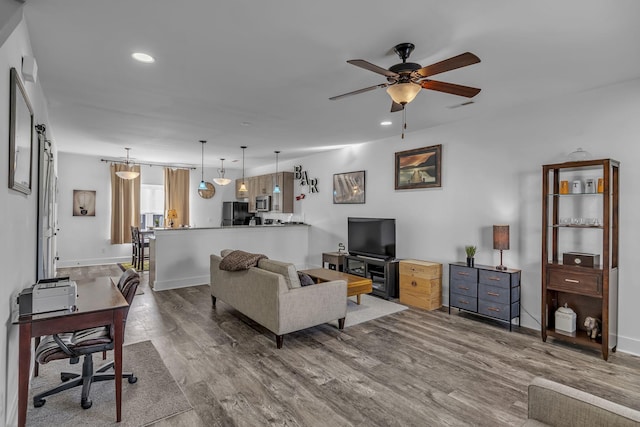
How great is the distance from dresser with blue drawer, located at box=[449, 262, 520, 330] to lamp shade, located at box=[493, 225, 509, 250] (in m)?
0.29

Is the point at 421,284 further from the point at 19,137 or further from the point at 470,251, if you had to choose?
the point at 19,137

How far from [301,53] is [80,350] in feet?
8.88

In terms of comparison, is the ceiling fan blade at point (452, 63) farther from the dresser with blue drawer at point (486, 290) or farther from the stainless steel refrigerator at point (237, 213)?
the stainless steel refrigerator at point (237, 213)

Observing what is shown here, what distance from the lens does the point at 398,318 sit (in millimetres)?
4504

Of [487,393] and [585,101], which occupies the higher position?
[585,101]

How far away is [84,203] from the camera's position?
813cm

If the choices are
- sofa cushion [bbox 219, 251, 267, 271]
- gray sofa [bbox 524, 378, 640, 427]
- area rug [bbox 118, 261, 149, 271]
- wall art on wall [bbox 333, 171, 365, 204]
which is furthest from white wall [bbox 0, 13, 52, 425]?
area rug [bbox 118, 261, 149, 271]

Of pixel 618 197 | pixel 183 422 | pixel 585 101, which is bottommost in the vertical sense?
pixel 183 422

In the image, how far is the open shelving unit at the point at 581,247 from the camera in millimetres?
3270

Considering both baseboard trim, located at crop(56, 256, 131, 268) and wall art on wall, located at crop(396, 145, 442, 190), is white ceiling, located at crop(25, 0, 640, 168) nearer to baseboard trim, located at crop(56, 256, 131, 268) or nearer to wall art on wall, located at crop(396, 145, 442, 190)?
wall art on wall, located at crop(396, 145, 442, 190)

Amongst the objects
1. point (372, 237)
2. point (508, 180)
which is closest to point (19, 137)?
point (372, 237)

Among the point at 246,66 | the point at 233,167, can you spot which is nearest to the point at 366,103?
the point at 246,66

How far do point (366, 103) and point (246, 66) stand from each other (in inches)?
62.1

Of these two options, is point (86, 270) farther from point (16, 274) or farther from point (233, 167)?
point (16, 274)
